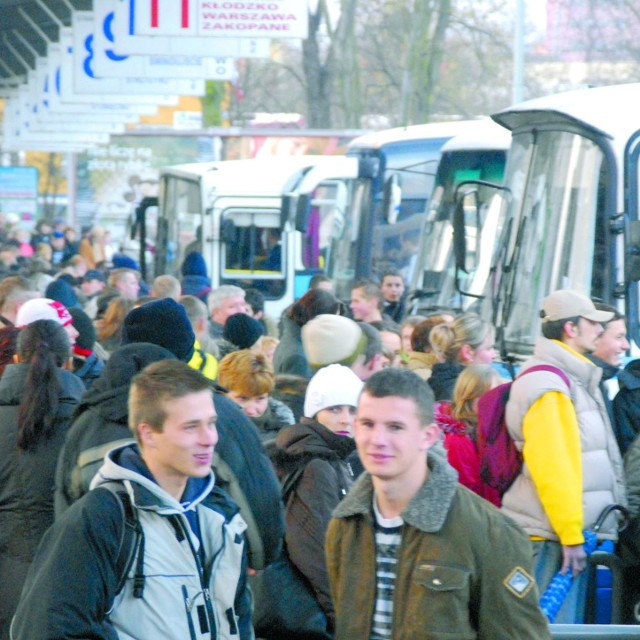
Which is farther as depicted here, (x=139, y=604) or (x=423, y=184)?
(x=423, y=184)

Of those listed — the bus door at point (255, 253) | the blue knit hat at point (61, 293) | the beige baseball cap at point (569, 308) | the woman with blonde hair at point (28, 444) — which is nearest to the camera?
the woman with blonde hair at point (28, 444)

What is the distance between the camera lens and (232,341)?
9.46m

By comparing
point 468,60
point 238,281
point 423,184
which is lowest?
point 238,281

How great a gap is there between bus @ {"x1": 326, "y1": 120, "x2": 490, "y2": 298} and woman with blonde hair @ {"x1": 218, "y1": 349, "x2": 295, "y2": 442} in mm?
12669

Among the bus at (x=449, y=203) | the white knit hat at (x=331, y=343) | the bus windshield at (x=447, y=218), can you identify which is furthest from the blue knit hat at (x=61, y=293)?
the white knit hat at (x=331, y=343)

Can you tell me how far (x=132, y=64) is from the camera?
18.4 m

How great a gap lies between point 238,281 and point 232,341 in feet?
41.9

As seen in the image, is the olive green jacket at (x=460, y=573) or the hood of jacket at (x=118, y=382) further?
the hood of jacket at (x=118, y=382)

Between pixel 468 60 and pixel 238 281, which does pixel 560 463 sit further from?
pixel 468 60

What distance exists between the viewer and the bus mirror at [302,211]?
63.3 feet

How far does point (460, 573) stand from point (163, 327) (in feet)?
5.37

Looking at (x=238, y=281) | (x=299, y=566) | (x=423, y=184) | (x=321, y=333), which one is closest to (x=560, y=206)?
(x=321, y=333)

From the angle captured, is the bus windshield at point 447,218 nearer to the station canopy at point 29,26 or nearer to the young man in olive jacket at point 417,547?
the station canopy at point 29,26

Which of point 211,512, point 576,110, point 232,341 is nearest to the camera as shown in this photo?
point 211,512
